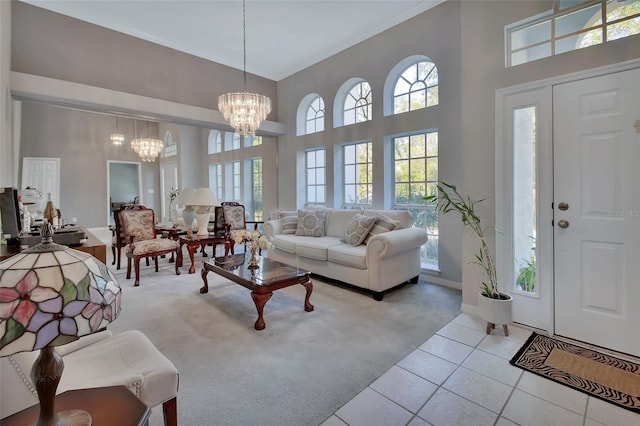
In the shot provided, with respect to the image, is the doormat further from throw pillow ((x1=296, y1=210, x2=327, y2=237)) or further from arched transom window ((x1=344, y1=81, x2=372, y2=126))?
arched transom window ((x1=344, y1=81, x2=372, y2=126))

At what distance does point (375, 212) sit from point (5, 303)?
382cm

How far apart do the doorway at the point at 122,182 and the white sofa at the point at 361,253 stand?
596 centimetres

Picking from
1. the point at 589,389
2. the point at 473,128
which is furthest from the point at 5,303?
the point at 473,128

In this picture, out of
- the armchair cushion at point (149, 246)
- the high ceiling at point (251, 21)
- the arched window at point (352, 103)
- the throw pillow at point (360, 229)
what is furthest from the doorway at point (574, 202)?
the armchair cushion at point (149, 246)

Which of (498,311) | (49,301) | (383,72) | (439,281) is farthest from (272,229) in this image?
(49,301)

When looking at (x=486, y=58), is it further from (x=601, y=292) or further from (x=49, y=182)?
(x=49, y=182)

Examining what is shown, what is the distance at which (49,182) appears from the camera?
23.2 ft

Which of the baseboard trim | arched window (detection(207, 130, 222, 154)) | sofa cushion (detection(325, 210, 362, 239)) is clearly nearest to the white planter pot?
the baseboard trim

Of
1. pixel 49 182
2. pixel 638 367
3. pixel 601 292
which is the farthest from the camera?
pixel 49 182

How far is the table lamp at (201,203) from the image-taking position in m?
4.59

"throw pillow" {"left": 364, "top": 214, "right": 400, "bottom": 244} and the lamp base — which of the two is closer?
the lamp base

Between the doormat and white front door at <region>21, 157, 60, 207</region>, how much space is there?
9.11 meters

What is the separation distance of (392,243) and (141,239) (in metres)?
Result: 3.83

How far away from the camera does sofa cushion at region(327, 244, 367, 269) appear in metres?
3.46
